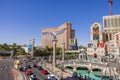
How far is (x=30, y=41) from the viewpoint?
16738 centimetres

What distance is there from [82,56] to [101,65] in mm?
78784

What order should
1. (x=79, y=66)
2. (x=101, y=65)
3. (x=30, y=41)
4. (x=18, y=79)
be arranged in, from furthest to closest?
(x=30, y=41), (x=79, y=66), (x=101, y=65), (x=18, y=79)

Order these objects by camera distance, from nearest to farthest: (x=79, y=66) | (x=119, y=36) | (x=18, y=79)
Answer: (x=18, y=79) < (x=79, y=66) < (x=119, y=36)

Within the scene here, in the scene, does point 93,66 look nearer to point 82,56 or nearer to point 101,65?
point 101,65

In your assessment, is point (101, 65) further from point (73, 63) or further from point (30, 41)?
point (30, 41)

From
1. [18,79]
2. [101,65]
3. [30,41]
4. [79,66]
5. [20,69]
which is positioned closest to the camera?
[18,79]

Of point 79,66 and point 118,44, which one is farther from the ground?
point 118,44

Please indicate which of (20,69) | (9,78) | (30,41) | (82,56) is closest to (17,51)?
(30,41)

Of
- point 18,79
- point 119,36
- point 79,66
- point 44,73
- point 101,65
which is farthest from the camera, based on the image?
point 119,36

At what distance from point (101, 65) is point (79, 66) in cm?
1743

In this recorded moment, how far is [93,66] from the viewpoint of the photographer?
121m

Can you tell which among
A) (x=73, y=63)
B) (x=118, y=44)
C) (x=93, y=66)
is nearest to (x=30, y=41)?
(x=73, y=63)

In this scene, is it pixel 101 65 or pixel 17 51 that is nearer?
pixel 101 65

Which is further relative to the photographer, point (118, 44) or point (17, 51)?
point (17, 51)
